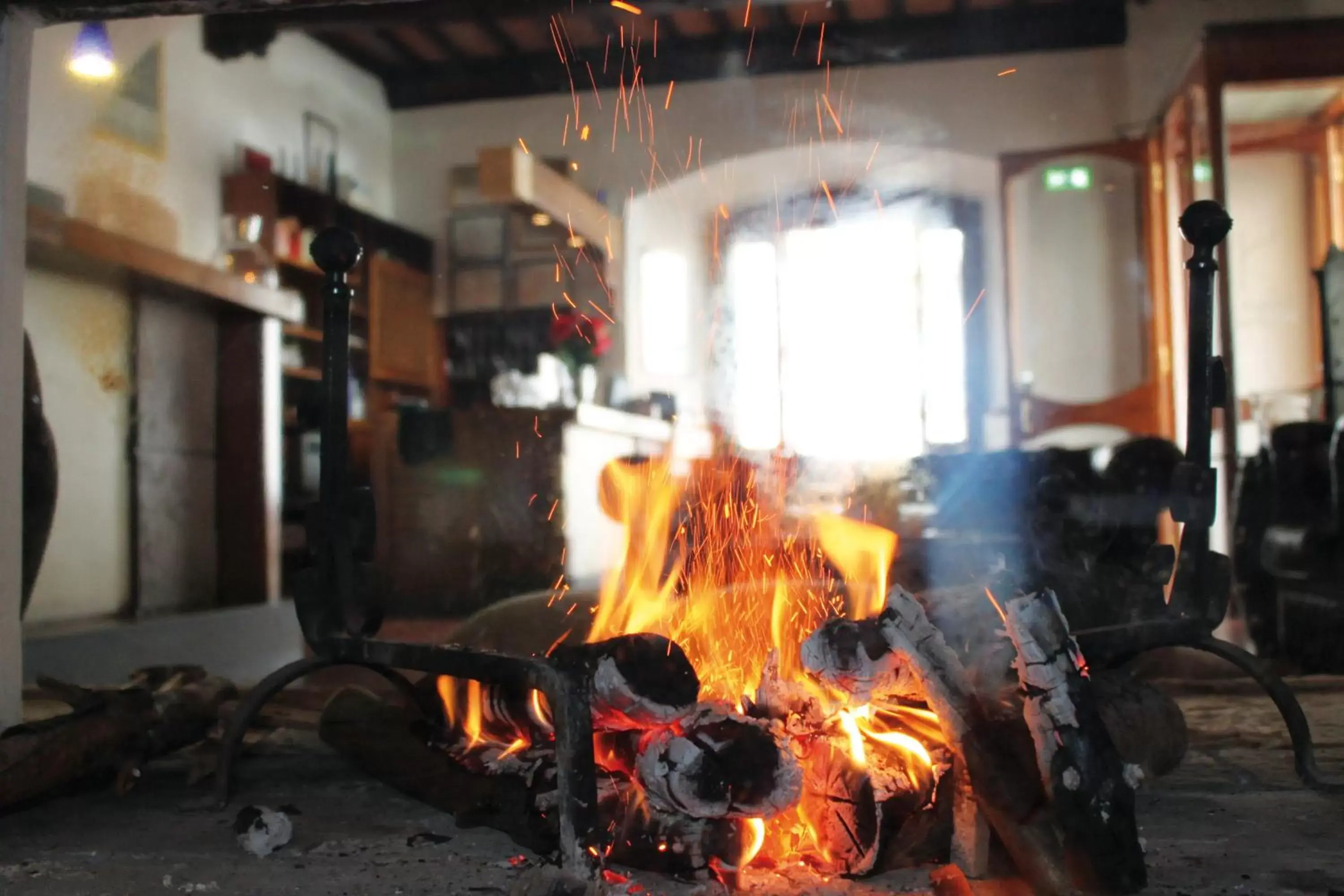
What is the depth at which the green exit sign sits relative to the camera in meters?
3.36

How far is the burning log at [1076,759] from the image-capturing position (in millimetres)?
944

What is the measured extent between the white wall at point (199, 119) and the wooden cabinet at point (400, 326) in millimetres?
265

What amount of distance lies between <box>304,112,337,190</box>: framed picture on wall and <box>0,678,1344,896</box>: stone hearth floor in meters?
3.10

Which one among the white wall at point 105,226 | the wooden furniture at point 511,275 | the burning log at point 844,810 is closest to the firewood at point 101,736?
the white wall at point 105,226

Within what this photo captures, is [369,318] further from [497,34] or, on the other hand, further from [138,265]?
[138,265]

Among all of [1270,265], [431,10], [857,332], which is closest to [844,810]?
[431,10]

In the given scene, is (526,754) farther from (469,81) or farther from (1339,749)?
(469,81)

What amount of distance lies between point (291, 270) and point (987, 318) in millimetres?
3139

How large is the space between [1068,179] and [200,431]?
2.84m

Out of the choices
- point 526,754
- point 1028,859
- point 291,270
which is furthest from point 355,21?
point 291,270

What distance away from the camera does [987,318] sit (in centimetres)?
340

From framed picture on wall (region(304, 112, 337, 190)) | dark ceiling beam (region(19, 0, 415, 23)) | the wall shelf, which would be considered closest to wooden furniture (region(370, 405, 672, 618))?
the wall shelf

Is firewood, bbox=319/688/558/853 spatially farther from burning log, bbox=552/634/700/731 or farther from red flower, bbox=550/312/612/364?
red flower, bbox=550/312/612/364

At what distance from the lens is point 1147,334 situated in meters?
3.41
